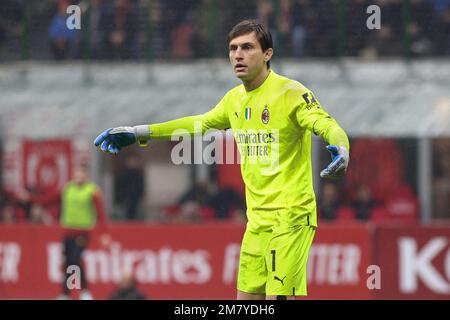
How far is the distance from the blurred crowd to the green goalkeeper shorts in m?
10.4

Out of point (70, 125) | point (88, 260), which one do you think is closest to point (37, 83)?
point (70, 125)

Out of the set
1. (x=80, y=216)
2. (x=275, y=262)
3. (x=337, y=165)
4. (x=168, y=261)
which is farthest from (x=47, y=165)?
(x=337, y=165)

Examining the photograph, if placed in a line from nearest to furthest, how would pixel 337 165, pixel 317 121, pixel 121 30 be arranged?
pixel 337 165 < pixel 317 121 < pixel 121 30

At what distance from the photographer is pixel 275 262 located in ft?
26.5

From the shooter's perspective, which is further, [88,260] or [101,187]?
[101,187]

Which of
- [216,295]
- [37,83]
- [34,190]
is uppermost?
[37,83]

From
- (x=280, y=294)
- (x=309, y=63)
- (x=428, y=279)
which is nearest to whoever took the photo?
(x=280, y=294)

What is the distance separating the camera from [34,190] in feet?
65.6

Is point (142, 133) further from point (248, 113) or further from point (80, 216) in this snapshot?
point (80, 216)

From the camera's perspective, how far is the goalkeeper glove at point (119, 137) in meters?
8.43

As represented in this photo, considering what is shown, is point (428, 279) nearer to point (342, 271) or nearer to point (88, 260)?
point (342, 271)

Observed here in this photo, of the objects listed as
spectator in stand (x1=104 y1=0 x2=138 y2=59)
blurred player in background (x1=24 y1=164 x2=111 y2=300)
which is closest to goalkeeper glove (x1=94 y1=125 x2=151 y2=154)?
blurred player in background (x1=24 y1=164 x2=111 y2=300)

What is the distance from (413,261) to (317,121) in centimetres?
934

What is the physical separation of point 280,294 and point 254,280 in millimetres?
251
